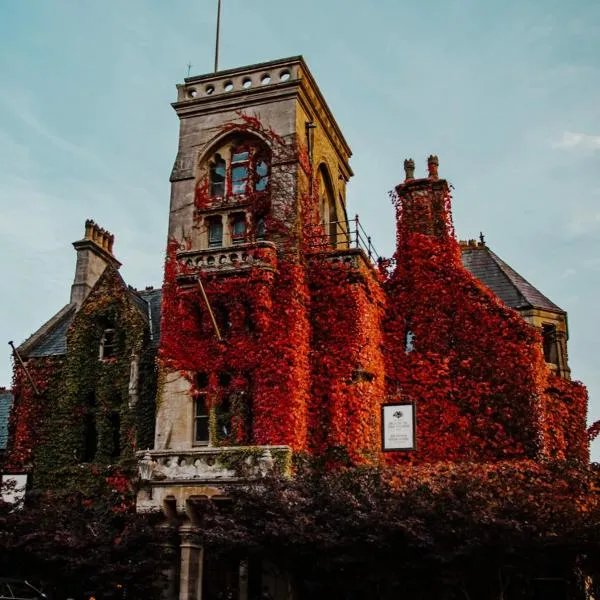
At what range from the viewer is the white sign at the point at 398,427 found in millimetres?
24422

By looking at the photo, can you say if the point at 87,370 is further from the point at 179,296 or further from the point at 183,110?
the point at 183,110

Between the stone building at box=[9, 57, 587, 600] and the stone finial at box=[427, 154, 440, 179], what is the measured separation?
3.5 inches

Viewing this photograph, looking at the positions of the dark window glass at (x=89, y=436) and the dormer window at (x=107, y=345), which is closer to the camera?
the dark window glass at (x=89, y=436)

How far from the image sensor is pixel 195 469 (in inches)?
982

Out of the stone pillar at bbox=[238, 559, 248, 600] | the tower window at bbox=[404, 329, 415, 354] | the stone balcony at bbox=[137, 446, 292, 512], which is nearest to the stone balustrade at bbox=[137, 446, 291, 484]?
the stone balcony at bbox=[137, 446, 292, 512]

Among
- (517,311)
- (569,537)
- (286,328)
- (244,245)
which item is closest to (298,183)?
(244,245)

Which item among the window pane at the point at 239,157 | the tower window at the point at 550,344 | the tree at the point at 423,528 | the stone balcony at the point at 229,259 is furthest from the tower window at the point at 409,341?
the window pane at the point at 239,157

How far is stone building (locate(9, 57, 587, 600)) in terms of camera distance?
84.0ft

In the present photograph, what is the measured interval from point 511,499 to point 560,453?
7938 mm

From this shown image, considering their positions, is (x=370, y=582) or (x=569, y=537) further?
(x=370, y=582)

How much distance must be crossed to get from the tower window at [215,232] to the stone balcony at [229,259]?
1831 millimetres

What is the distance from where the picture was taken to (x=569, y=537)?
19.4 metres

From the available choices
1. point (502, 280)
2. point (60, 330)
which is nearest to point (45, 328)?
point (60, 330)

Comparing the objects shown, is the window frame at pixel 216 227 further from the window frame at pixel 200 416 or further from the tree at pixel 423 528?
the tree at pixel 423 528
